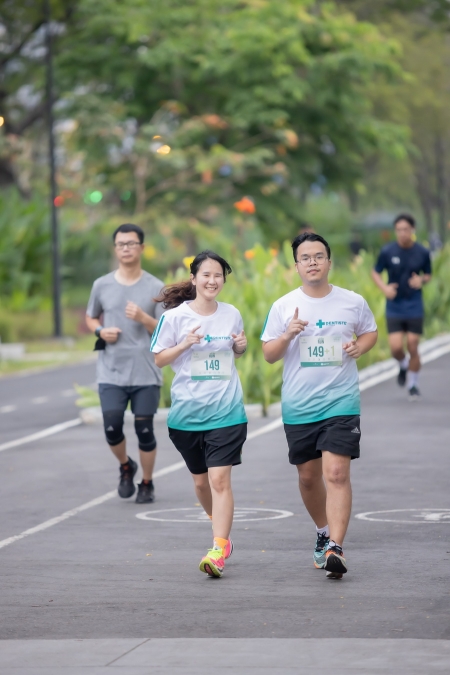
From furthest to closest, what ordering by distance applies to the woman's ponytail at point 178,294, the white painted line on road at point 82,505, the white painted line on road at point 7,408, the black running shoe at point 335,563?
1. the white painted line on road at point 7,408
2. the white painted line on road at point 82,505
3. the woman's ponytail at point 178,294
4. the black running shoe at point 335,563

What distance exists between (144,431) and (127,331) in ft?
2.43

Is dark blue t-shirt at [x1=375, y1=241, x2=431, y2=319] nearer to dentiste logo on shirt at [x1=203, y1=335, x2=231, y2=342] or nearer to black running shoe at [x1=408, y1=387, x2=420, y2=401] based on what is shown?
black running shoe at [x1=408, y1=387, x2=420, y2=401]

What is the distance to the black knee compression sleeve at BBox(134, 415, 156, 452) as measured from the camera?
10195 mm

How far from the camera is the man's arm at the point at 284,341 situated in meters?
7.36

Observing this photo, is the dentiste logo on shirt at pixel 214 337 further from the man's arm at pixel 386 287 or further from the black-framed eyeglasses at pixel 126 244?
the man's arm at pixel 386 287

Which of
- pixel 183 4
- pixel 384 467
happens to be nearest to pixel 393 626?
pixel 384 467

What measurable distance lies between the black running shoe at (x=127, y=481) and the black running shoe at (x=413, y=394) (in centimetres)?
697

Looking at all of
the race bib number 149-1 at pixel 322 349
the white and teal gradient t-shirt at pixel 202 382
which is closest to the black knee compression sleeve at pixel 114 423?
the white and teal gradient t-shirt at pixel 202 382

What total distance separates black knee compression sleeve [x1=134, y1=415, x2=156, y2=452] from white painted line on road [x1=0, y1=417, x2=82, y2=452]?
13.4ft

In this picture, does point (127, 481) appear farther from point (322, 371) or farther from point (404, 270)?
point (404, 270)

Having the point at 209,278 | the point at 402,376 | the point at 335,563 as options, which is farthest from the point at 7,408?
the point at 335,563

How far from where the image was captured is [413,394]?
16.8 metres

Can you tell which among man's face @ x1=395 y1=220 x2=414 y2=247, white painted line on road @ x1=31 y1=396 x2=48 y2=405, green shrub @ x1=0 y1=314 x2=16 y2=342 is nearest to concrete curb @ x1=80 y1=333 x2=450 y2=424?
man's face @ x1=395 y1=220 x2=414 y2=247

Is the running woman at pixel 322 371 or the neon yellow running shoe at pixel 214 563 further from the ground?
the running woman at pixel 322 371
